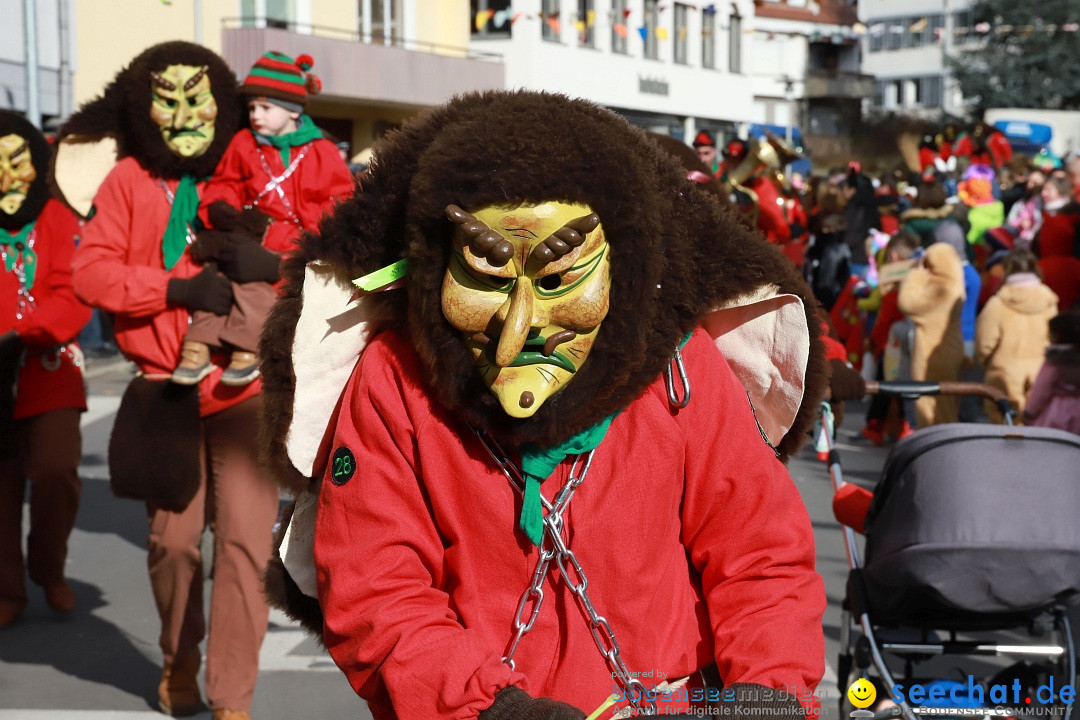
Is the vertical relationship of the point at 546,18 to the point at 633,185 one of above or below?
above

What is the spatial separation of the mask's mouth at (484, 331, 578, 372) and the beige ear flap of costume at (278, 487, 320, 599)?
1.84ft

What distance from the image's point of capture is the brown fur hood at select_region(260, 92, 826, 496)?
2.24 m

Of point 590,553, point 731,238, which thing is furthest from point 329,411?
point 731,238

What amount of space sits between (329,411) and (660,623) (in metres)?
0.72

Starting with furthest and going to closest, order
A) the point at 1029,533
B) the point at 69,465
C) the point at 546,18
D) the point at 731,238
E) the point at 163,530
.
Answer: the point at 546,18, the point at 69,465, the point at 163,530, the point at 1029,533, the point at 731,238

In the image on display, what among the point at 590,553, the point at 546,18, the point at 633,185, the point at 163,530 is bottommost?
the point at 163,530

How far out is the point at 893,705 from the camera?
399cm

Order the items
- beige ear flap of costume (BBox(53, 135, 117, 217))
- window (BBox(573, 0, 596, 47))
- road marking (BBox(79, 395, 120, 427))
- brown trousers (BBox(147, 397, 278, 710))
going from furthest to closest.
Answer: window (BBox(573, 0, 596, 47)) → road marking (BBox(79, 395, 120, 427)) → beige ear flap of costume (BBox(53, 135, 117, 217)) → brown trousers (BBox(147, 397, 278, 710))

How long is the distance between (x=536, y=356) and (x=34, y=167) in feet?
13.8

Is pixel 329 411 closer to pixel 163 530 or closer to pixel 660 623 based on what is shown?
pixel 660 623

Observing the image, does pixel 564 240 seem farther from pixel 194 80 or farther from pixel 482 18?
pixel 482 18

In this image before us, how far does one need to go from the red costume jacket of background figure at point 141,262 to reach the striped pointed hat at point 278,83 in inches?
16.6

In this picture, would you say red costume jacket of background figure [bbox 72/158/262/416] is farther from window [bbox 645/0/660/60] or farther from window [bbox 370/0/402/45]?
window [bbox 645/0/660/60]

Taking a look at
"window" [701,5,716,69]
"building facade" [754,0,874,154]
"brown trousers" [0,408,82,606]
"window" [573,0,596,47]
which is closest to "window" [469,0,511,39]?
"window" [573,0,596,47]
